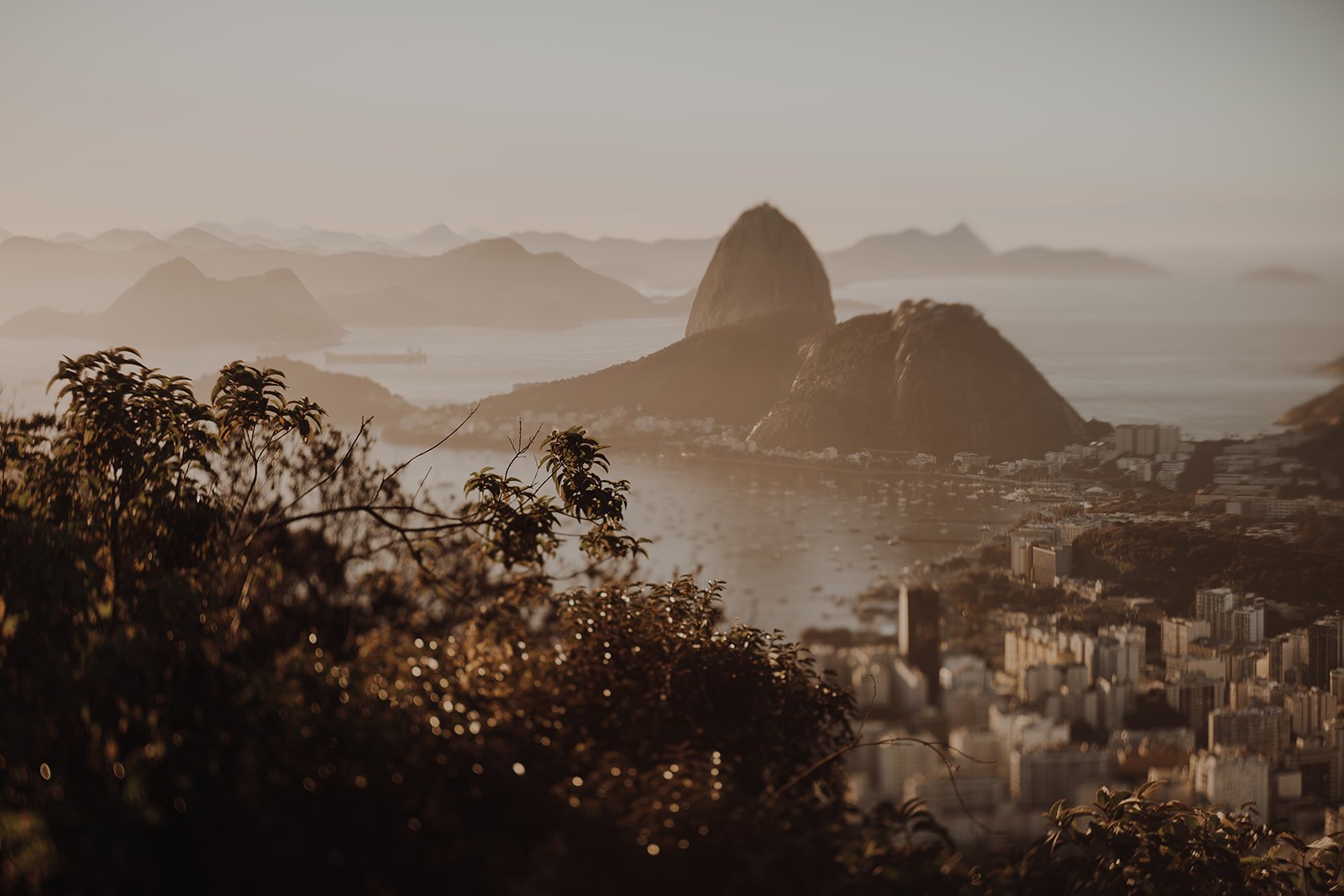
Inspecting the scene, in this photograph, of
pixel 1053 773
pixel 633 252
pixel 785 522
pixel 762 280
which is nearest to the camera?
pixel 1053 773

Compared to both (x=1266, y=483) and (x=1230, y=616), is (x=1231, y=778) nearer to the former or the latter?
(x=1230, y=616)

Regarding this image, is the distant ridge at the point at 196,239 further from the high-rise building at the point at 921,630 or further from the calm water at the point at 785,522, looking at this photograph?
the high-rise building at the point at 921,630

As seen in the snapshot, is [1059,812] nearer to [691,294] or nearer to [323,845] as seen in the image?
[323,845]

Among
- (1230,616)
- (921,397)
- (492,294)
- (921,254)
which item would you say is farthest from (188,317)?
(1230,616)

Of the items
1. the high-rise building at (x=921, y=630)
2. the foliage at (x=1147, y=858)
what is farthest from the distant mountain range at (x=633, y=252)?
the foliage at (x=1147, y=858)

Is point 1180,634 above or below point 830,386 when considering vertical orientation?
below

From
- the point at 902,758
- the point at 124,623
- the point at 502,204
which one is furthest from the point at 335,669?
the point at 502,204
